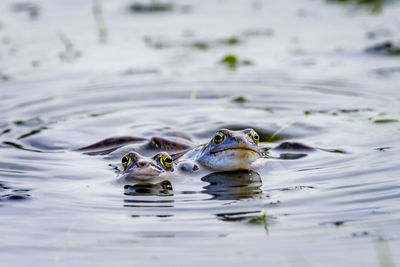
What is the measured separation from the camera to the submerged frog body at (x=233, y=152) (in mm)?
5145

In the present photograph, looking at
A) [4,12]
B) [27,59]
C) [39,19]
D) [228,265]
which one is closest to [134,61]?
[27,59]

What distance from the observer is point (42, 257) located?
359cm

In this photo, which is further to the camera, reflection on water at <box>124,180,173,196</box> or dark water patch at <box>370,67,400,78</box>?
dark water patch at <box>370,67,400,78</box>

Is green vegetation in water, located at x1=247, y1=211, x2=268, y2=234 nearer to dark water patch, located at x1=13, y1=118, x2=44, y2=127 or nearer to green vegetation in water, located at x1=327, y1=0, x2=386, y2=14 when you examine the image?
dark water patch, located at x1=13, y1=118, x2=44, y2=127

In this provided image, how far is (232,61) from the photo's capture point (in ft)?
31.2

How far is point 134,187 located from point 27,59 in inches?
232

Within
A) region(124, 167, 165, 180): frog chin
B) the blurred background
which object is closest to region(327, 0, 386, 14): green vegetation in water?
the blurred background

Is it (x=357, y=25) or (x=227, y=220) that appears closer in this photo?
(x=227, y=220)

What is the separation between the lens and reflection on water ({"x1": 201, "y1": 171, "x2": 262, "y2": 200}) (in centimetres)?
464

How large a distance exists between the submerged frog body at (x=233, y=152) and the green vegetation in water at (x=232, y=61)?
13.7ft

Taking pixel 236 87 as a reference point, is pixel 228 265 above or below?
below

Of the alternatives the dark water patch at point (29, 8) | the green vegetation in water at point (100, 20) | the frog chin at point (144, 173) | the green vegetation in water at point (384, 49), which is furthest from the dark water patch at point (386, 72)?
the dark water patch at point (29, 8)

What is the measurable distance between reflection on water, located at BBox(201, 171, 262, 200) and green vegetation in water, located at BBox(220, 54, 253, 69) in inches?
170

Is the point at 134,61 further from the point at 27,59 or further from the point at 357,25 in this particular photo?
the point at 357,25
